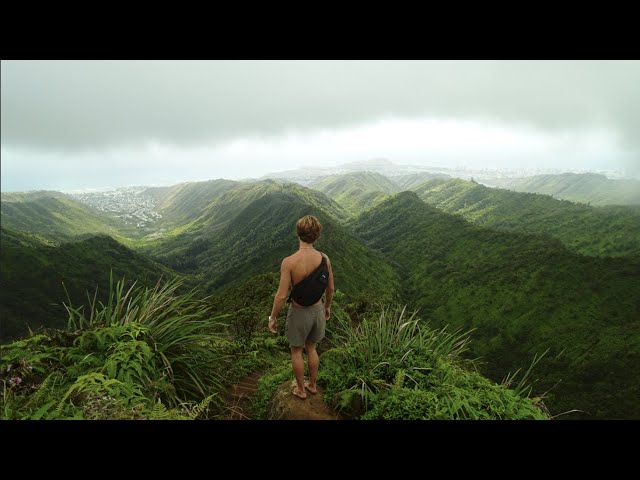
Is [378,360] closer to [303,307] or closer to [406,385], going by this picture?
[406,385]

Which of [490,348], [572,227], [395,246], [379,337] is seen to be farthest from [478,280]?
[379,337]

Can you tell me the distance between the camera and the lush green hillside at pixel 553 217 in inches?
2926

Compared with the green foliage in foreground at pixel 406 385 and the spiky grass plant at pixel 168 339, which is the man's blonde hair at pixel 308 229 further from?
the spiky grass plant at pixel 168 339

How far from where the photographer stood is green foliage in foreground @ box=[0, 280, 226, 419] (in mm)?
2906

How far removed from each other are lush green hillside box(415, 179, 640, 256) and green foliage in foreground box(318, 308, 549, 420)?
Answer: 81.2m

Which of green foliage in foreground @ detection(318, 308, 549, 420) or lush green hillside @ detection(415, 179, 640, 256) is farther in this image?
lush green hillside @ detection(415, 179, 640, 256)

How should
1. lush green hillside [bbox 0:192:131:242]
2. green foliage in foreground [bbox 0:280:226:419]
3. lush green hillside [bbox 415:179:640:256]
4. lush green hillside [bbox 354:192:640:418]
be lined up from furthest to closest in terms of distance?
lush green hillside [bbox 0:192:131:242] < lush green hillside [bbox 415:179:640:256] < lush green hillside [bbox 354:192:640:418] < green foliage in foreground [bbox 0:280:226:419]

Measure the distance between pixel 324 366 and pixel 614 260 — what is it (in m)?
62.9

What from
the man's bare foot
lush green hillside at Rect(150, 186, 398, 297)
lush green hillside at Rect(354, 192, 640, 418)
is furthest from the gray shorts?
lush green hillside at Rect(150, 186, 398, 297)

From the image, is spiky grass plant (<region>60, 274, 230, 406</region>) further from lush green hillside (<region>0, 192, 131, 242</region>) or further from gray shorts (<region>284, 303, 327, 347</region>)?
lush green hillside (<region>0, 192, 131, 242</region>)

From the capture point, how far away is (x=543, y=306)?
49.1 m
